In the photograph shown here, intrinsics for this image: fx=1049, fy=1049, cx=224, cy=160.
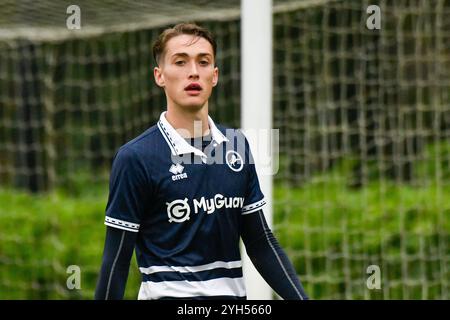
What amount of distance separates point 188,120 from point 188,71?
6.6 inches

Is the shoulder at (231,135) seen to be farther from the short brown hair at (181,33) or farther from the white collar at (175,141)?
the short brown hair at (181,33)

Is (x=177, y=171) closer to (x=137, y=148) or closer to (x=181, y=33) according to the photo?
(x=137, y=148)

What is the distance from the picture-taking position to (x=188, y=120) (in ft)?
11.6

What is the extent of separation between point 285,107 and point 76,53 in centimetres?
180

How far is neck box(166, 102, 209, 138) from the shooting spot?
3.52 m

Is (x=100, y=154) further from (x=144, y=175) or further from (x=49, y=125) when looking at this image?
(x=144, y=175)

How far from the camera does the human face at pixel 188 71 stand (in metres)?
3.47

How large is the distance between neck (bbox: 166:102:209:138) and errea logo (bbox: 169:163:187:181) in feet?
0.53

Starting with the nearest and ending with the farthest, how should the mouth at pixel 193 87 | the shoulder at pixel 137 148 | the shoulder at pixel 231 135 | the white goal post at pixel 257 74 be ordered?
the shoulder at pixel 137 148, the mouth at pixel 193 87, the shoulder at pixel 231 135, the white goal post at pixel 257 74

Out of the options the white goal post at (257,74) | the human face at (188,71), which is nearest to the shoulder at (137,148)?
the human face at (188,71)

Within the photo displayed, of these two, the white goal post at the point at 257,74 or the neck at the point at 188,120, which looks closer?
the neck at the point at 188,120

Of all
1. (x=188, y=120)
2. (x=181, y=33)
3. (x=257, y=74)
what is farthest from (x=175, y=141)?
(x=257, y=74)

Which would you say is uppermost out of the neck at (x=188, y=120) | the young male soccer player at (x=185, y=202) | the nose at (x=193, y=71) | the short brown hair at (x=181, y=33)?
the short brown hair at (x=181, y=33)

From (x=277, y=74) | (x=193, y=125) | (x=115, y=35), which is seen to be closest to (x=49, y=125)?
(x=115, y=35)
